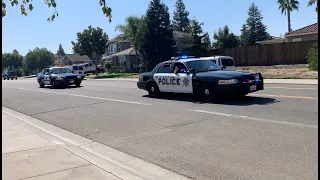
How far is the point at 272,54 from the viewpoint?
3559 cm

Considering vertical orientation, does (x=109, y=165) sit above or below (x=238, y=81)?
below

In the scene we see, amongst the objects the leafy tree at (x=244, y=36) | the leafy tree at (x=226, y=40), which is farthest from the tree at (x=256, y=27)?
the leafy tree at (x=226, y=40)

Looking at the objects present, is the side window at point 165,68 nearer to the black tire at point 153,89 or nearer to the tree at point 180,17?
the black tire at point 153,89

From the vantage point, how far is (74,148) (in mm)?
7016

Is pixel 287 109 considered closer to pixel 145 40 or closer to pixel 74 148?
pixel 74 148

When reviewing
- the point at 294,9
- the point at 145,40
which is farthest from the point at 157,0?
the point at 294,9

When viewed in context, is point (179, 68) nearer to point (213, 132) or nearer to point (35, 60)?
point (213, 132)

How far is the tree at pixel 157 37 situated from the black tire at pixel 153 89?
3041cm

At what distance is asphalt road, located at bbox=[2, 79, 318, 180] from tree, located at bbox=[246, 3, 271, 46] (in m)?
68.3

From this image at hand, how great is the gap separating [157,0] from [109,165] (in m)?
42.8

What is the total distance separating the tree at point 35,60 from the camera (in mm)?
96250

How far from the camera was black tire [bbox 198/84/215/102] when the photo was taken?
11805 millimetres

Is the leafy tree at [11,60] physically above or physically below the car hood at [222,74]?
above

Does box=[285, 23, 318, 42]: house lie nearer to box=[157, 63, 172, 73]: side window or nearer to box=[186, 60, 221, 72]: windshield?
box=[186, 60, 221, 72]: windshield
